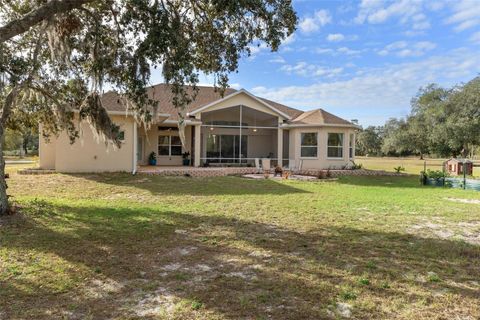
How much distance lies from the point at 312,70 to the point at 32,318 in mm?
24724

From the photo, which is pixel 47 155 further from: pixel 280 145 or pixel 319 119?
pixel 319 119

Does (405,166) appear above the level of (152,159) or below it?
below

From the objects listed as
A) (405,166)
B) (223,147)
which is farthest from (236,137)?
(405,166)

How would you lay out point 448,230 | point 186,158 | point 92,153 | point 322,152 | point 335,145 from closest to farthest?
point 448,230 → point 92,153 → point 322,152 → point 335,145 → point 186,158

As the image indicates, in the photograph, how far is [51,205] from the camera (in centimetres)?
947

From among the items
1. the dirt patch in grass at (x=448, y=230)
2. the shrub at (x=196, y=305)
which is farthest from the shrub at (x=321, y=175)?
the shrub at (x=196, y=305)

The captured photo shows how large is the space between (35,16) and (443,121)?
3966 cm

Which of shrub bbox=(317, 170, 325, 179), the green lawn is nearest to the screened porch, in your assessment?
shrub bbox=(317, 170, 325, 179)

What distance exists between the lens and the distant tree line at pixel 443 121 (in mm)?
32938

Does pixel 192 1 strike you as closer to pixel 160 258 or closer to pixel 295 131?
pixel 160 258

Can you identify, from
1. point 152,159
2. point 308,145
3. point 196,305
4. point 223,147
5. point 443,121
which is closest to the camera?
point 196,305

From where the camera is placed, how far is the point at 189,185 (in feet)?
46.9

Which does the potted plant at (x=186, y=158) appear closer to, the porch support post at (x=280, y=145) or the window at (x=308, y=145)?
the porch support post at (x=280, y=145)

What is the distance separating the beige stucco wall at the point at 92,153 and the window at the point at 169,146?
5246mm
